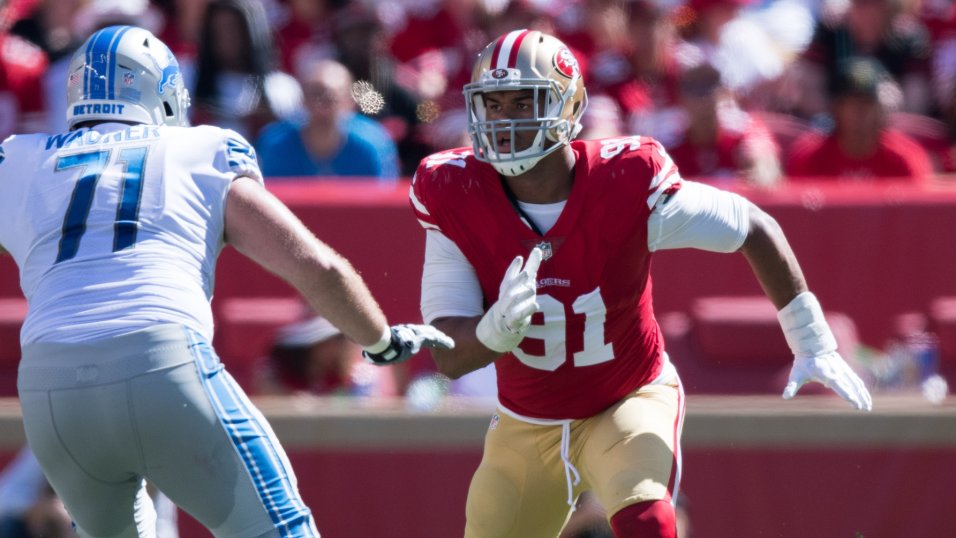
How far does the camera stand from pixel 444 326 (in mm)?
3980

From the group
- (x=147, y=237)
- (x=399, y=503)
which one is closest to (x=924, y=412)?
(x=399, y=503)

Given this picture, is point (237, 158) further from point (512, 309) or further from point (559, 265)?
point (559, 265)

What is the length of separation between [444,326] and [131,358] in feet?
3.30

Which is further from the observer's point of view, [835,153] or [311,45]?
[311,45]

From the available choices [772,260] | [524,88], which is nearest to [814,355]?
[772,260]

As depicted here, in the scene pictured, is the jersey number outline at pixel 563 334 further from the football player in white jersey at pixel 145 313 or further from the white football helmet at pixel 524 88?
the football player in white jersey at pixel 145 313

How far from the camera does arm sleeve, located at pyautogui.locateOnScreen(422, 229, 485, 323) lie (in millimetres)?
4016

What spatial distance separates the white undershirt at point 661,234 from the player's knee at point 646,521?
72 centimetres

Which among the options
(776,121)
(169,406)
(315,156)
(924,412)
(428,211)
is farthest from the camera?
(776,121)

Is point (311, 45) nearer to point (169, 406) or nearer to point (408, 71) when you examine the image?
point (408, 71)

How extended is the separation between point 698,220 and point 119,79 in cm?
165

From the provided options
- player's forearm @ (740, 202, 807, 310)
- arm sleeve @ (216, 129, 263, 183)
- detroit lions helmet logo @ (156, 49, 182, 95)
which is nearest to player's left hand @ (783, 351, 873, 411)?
player's forearm @ (740, 202, 807, 310)

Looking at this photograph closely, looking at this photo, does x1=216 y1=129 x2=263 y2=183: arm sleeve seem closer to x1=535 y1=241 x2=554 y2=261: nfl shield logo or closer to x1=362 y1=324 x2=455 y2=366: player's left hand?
x1=362 y1=324 x2=455 y2=366: player's left hand

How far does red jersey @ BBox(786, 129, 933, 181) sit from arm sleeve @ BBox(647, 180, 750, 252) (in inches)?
123
